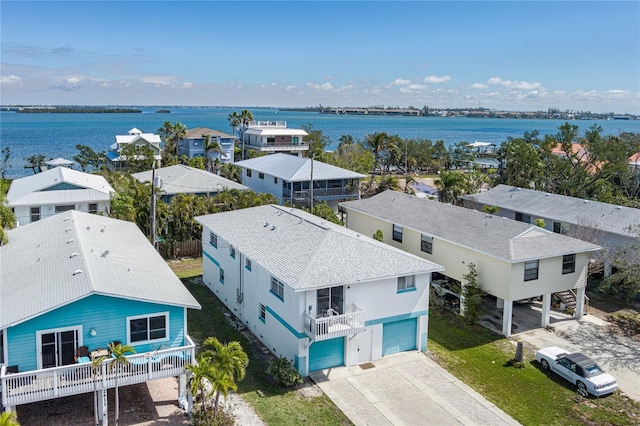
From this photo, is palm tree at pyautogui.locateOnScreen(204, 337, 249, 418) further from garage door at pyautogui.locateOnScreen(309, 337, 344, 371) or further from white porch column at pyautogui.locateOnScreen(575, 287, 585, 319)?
white porch column at pyautogui.locateOnScreen(575, 287, 585, 319)

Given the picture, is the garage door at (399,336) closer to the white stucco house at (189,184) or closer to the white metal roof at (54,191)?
the white stucco house at (189,184)

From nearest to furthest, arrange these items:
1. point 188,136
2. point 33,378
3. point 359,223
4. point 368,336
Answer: point 33,378, point 368,336, point 359,223, point 188,136

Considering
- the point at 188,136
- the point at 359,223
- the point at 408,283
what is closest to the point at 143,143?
the point at 188,136

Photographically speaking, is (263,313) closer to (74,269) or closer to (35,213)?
(74,269)

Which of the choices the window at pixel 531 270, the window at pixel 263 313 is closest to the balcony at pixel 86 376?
the window at pixel 263 313

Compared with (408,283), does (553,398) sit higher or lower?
lower

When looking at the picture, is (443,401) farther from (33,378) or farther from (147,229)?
(147,229)
